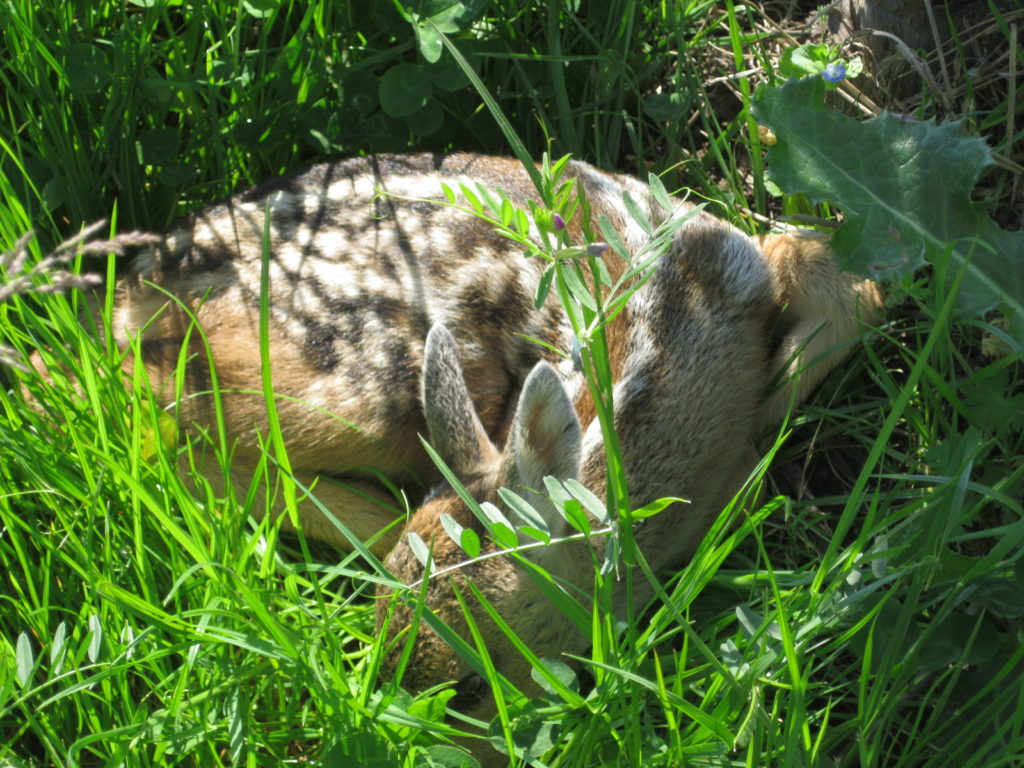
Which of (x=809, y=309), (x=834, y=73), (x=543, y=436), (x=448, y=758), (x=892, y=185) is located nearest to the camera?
(x=448, y=758)

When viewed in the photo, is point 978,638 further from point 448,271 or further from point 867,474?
point 448,271

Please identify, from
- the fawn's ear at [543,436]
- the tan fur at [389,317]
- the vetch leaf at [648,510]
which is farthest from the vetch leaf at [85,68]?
the vetch leaf at [648,510]

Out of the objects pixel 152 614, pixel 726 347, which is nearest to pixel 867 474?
pixel 726 347

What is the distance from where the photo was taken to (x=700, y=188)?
3.90 m

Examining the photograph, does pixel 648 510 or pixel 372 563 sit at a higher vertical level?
pixel 648 510

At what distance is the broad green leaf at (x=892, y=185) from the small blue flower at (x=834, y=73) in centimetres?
25

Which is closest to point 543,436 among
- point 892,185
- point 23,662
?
point 892,185

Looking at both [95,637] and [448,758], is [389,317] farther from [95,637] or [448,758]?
[448,758]

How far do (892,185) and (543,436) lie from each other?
1134 mm

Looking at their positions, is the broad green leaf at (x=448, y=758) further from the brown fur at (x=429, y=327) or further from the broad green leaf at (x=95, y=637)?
the brown fur at (x=429, y=327)

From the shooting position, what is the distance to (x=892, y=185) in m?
2.99

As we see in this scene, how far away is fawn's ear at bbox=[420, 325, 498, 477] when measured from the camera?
3.09 meters

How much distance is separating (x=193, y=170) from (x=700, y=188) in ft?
5.68

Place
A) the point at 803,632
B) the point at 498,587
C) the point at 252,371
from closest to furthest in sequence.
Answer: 1. the point at 803,632
2. the point at 498,587
3. the point at 252,371
